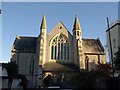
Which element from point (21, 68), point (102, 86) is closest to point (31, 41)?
point (21, 68)

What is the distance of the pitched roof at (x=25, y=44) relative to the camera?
2072 inches

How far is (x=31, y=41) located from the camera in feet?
184

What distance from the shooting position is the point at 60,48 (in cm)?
5147

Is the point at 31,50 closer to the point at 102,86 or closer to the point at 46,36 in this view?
the point at 46,36

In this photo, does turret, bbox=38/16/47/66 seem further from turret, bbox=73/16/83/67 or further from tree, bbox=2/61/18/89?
tree, bbox=2/61/18/89

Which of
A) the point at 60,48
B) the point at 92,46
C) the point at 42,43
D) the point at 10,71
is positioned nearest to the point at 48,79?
the point at 42,43

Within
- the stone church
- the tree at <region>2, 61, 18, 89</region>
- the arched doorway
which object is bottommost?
the arched doorway

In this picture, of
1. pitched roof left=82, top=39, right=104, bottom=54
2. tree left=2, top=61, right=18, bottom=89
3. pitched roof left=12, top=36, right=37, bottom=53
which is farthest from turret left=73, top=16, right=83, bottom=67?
tree left=2, top=61, right=18, bottom=89

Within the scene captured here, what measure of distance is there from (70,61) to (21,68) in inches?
469

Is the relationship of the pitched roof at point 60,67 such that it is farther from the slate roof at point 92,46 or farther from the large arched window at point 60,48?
the slate roof at point 92,46

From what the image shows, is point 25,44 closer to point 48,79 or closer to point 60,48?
point 60,48

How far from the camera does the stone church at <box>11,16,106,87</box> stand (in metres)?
48.9

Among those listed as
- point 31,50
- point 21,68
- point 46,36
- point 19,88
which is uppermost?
point 46,36

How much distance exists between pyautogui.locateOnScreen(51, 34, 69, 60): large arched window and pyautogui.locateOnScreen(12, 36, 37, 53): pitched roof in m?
5.34
